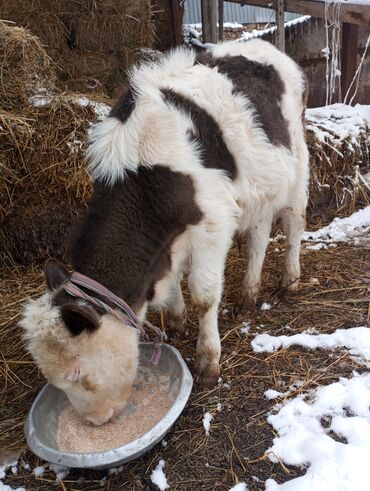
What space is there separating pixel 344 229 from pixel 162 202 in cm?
332

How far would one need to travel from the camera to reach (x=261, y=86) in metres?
3.69

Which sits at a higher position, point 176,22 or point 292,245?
point 176,22

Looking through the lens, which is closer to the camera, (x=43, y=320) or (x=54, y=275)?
(x=43, y=320)

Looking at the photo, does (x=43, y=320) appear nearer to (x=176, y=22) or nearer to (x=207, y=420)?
(x=207, y=420)

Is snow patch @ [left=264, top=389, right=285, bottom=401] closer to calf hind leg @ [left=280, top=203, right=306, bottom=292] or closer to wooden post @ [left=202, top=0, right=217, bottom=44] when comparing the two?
calf hind leg @ [left=280, top=203, right=306, bottom=292]

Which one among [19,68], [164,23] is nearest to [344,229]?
[19,68]

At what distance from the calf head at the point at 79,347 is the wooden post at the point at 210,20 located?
736 cm

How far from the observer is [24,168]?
4.79 metres

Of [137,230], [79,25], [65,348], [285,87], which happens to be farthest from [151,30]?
[65,348]

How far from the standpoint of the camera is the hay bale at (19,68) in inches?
192

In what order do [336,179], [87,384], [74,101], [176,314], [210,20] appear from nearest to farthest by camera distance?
[87,384] → [176,314] → [74,101] → [336,179] → [210,20]

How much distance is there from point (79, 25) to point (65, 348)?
613 centimetres

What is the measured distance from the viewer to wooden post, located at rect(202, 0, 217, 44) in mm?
8727

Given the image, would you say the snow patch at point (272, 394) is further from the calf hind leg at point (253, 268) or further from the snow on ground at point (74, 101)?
the snow on ground at point (74, 101)
